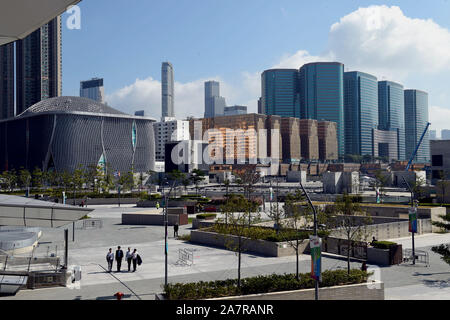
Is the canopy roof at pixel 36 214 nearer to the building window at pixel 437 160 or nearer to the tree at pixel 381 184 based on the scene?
the tree at pixel 381 184

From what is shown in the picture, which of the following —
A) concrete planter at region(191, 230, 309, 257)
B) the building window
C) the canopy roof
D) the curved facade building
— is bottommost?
concrete planter at region(191, 230, 309, 257)

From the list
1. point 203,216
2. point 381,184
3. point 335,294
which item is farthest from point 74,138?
point 335,294

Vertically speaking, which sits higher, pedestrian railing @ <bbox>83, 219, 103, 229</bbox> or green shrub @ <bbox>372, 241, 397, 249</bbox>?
green shrub @ <bbox>372, 241, 397, 249</bbox>

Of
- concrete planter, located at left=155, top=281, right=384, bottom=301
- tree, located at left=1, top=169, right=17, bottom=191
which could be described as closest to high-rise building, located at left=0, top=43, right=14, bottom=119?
tree, located at left=1, top=169, right=17, bottom=191

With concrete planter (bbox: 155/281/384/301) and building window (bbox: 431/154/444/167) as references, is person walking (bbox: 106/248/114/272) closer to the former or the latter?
concrete planter (bbox: 155/281/384/301)

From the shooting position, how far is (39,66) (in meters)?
192

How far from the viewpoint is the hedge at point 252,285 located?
53.3 ft

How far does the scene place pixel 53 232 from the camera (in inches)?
1537

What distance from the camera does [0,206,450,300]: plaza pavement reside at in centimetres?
1947

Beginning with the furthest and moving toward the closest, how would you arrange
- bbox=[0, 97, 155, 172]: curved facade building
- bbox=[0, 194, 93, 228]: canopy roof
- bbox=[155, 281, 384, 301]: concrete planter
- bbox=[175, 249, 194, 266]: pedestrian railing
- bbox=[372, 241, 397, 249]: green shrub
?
1. bbox=[0, 97, 155, 172]: curved facade building
2. bbox=[372, 241, 397, 249]: green shrub
3. bbox=[175, 249, 194, 266]: pedestrian railing
4. bbox=[0, 194, 93, 228]: canopy roof
5. bbox=[155, 281, 384, 301]: concrete planter

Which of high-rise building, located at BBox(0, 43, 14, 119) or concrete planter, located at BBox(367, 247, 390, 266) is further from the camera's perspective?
high-rise building, located at BBox(0, 43, 14, 119)

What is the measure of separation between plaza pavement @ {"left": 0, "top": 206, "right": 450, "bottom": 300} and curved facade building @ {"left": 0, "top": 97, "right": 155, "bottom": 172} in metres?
91.9
